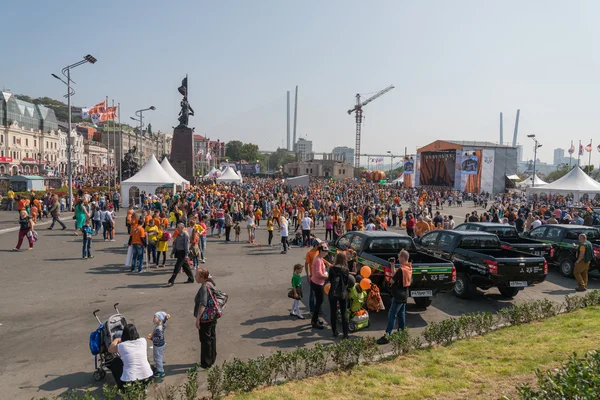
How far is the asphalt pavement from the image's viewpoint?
6238 millimetres

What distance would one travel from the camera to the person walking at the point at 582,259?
1114cm

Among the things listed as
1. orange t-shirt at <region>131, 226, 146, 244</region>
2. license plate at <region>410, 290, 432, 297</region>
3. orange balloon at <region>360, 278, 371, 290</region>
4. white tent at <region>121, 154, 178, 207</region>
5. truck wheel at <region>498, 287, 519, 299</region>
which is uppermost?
white tent at <region>121, 154, 178, 207</region>

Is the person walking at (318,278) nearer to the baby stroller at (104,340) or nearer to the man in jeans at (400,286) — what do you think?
the man in jeans at (400,286)

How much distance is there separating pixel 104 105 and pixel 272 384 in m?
34.1

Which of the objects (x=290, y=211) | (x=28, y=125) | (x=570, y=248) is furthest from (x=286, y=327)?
(x=28, y=125)


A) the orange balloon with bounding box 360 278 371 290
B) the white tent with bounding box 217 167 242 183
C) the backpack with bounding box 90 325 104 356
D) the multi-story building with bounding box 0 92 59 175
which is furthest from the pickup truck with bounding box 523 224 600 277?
the multi-story building with bounding box 0 92 59 175

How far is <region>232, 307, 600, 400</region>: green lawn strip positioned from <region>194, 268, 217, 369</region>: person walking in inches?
44.9

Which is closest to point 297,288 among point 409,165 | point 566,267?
point 566,267

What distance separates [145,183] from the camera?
3070 centimetres

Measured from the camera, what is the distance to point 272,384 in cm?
559

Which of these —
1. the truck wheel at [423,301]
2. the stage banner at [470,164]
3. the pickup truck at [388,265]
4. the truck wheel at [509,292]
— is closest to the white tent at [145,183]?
the pickup truck at [388,265]

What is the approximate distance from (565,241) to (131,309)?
12750 mm

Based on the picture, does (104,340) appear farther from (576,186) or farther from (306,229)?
(576,186)

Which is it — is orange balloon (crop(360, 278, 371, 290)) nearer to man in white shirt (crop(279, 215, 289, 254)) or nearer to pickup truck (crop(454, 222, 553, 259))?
pickup truck (crop(454, 222, 553, 259))
